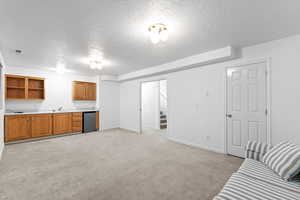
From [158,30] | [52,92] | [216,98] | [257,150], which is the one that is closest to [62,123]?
[52,92]

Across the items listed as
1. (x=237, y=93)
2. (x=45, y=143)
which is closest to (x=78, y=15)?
(x=237, y=93)

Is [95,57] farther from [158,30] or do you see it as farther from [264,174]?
[264,174]

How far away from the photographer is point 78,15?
196 cm

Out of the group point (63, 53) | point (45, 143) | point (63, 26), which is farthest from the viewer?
point (45, 143)

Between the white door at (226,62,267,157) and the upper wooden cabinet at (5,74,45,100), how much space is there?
6.29 metres

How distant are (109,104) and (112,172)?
4.46 meters

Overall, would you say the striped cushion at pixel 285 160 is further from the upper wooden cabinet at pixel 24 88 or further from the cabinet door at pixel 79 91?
the upper wooden cabinet at pixel 24 88

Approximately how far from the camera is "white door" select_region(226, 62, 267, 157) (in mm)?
2994

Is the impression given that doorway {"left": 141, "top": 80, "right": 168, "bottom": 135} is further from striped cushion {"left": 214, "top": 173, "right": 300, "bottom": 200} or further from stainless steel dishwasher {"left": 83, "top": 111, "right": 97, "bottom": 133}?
striped cushion {"left": 214, "top": 173, "right": 300, "bottom": 200}

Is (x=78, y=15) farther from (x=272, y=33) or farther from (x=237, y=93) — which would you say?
(x=237, y=93)

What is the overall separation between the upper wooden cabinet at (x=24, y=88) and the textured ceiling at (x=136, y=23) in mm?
1864

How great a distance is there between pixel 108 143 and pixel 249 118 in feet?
12.6

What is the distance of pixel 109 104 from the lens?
6727mm

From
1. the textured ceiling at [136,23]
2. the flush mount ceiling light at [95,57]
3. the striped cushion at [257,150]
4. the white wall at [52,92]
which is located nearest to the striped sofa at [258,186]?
the striped cushion at [257,150]
